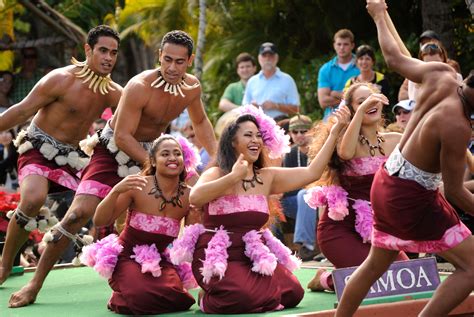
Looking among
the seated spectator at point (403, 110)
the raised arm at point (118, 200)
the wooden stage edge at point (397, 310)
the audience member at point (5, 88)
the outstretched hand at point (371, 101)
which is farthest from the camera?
the audience member at point (5, 88)

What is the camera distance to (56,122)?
755cm

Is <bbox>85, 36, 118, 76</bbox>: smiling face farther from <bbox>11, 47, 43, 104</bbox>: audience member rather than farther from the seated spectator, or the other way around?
<bbox>11, 47, 43, 104</bbox>: audience member

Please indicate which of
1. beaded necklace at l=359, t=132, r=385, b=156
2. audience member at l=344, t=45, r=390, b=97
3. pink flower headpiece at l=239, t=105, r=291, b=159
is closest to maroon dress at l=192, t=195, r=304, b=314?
pink flower headpiece at l=239, t=105, r=291, b=159

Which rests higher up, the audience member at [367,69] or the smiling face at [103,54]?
the smiling face at [103,54]

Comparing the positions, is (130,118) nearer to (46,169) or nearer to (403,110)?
(46,169)

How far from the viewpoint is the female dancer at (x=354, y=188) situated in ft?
22.3

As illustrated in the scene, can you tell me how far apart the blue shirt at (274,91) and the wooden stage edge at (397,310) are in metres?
4.78

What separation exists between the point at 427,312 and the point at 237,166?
62.1 inches

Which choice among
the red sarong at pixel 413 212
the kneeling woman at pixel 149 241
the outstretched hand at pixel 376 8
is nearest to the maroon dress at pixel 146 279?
the kneeling woman at pixel 149 241

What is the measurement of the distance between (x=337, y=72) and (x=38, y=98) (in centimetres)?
370

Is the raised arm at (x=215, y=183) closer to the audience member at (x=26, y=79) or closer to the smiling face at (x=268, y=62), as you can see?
the smiling face at (x=268, y=62)

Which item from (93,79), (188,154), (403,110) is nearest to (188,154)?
(188,154)

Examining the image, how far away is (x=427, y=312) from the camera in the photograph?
509 centimetres

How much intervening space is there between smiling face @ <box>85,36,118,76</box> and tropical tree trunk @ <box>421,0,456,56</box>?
4678 mm
